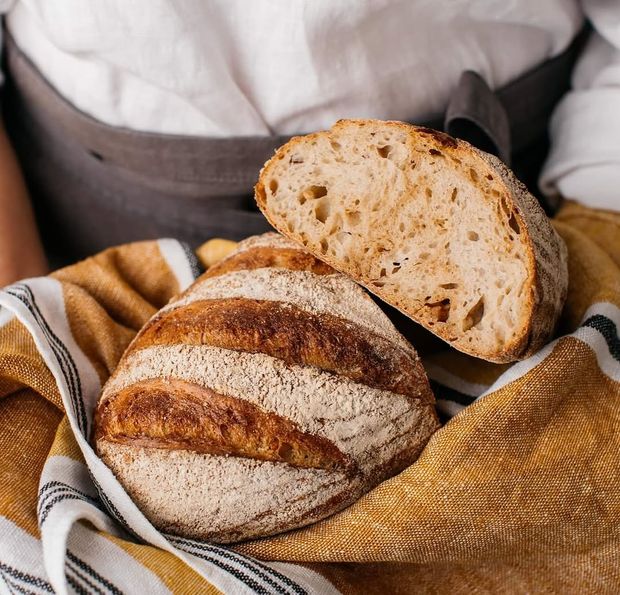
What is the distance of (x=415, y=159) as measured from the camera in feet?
1.94

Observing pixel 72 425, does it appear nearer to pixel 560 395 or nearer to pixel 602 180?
pixel 560 395

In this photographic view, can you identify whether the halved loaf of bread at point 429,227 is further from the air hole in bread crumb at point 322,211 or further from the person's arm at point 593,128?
the person's arm at point 593,128

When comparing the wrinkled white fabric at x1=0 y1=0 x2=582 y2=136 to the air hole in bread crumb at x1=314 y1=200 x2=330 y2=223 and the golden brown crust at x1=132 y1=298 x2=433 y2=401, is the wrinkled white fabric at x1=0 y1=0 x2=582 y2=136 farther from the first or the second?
the golden brown crust at x1=132 y1=298 x2=433 y2=401

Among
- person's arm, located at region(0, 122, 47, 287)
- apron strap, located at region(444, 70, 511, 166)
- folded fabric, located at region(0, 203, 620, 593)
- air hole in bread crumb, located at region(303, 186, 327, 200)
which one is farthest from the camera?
person's arm, located at region(0, 122, 47, 287)

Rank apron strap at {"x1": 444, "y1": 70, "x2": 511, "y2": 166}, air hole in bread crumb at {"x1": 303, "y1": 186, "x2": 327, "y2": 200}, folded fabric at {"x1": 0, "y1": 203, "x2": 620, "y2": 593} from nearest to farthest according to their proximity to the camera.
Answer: folded fabric at {"x1": 0, "y1": 203, "x2": 620, "y2": 593} → air hole in bread crumb at {"x1": 303, "y1": 186, "x2": 327, "y2": 200} → apron strap at {"x1": 444, "y1": 70, "x2": 511, "y2": 166}

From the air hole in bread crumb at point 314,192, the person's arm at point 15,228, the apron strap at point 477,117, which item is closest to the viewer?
the air hole in bread crumb at point 314,192

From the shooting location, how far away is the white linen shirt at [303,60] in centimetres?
71

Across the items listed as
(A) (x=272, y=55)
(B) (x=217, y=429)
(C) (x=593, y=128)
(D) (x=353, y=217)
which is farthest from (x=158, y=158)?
(C) (x=593, y=128)

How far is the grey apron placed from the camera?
0.77 meters

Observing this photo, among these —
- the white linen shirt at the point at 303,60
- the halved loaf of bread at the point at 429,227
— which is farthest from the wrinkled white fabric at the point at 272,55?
the halved loaf of bread at the point at 429,227

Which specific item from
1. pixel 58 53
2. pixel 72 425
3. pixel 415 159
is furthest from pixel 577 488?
pixel 58 53

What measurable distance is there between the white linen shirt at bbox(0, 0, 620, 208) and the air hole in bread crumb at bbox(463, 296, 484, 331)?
0.29m

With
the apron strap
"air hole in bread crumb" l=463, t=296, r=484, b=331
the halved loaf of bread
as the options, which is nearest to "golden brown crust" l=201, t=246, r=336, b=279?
the halved loaf of bread

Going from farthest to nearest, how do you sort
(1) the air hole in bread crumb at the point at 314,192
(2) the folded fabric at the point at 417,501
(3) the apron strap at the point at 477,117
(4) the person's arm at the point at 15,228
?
(4) the person's arm at the point at 15,228, (3) the apron strap at the point at 477,117, (1) the air hole in bread crumb at the point at 314,192, (2) the folded fabric at the point at 417,501
